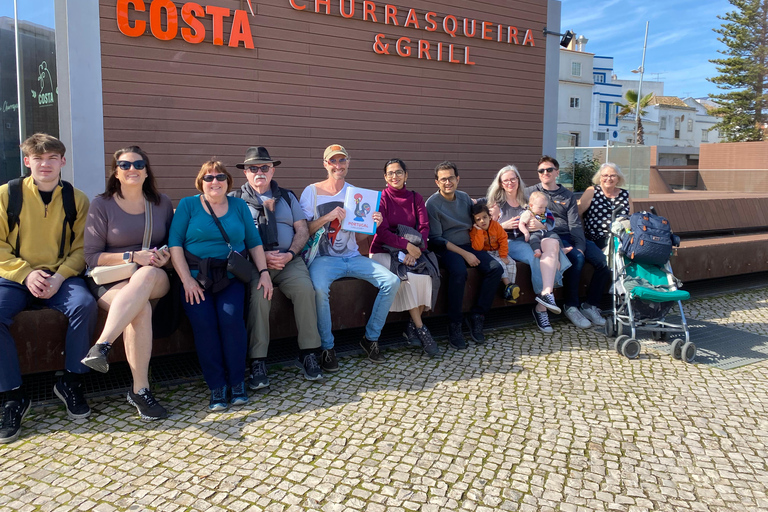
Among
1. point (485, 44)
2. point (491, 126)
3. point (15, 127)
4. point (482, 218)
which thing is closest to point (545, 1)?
point (485, 44)

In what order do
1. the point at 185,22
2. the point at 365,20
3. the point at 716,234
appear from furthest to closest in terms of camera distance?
the point at 716,234 < the point at 365,20 < the point at 185,22

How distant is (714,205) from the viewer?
880 cm

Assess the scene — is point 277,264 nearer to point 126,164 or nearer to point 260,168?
point 260,168

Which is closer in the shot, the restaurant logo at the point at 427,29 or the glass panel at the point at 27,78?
the glass panel at the point at 27,78

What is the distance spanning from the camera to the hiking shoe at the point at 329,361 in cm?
465

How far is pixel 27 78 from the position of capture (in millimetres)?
6379

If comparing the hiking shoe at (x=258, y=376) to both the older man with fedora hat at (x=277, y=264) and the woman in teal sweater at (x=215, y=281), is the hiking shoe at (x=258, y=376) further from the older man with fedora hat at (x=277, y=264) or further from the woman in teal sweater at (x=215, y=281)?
the woman in teal sweater at (x=215, y=281)

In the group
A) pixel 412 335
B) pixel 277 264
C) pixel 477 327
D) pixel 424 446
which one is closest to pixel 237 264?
pixel 277 264

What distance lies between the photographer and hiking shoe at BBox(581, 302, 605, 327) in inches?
245

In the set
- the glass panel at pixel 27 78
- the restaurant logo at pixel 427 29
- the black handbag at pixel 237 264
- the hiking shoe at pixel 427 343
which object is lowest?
the hiking shoe at pixel 427 343

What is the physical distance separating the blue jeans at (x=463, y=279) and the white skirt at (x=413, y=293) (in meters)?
0.33

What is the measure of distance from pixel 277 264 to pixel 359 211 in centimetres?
92

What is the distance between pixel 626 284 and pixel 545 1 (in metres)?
6.25

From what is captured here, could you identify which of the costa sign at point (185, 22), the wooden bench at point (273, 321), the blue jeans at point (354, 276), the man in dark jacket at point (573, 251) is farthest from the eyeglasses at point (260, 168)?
the man in dark jacket at point (573, 251)
